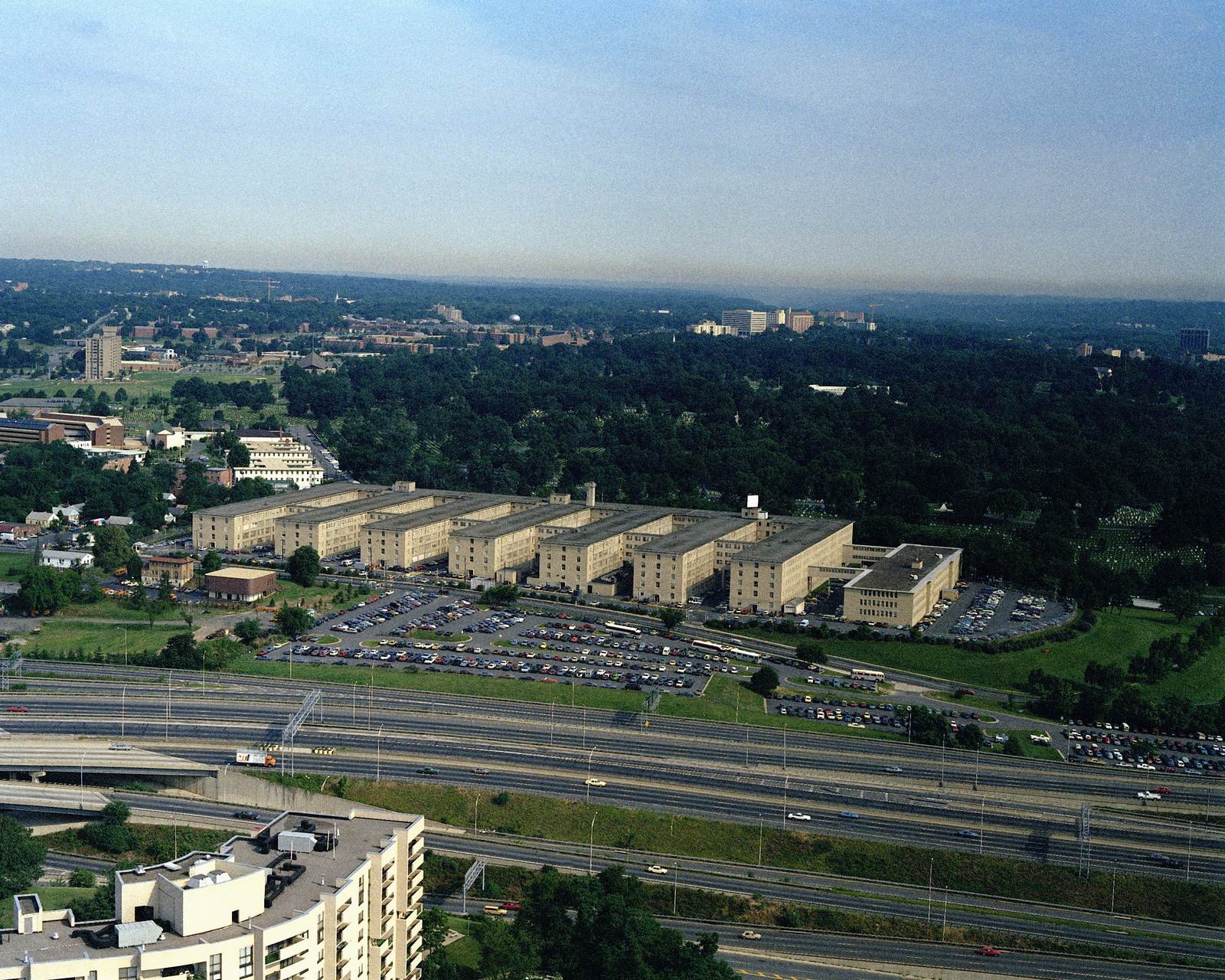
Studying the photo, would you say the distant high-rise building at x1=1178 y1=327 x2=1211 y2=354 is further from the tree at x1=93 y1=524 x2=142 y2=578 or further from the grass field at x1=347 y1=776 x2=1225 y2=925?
the grass field at x1=347 y1=776 x2=1225 y2=925

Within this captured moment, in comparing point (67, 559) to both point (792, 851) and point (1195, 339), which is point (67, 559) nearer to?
point (792, 851)

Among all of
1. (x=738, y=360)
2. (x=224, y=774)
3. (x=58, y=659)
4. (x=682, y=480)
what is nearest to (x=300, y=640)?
(x=58, y=659)

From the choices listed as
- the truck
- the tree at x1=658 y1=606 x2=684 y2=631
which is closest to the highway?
the truck

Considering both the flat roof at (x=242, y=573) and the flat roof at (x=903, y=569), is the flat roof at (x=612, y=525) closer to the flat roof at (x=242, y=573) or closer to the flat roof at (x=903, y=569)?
the flat roof at (x=903, y=569)

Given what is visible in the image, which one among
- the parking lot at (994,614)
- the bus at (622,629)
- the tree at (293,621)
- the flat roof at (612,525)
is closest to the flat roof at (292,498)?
the flat roof at (612,525)

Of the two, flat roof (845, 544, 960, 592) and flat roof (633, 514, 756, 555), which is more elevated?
flat roof (633, 514, 756, 555)
